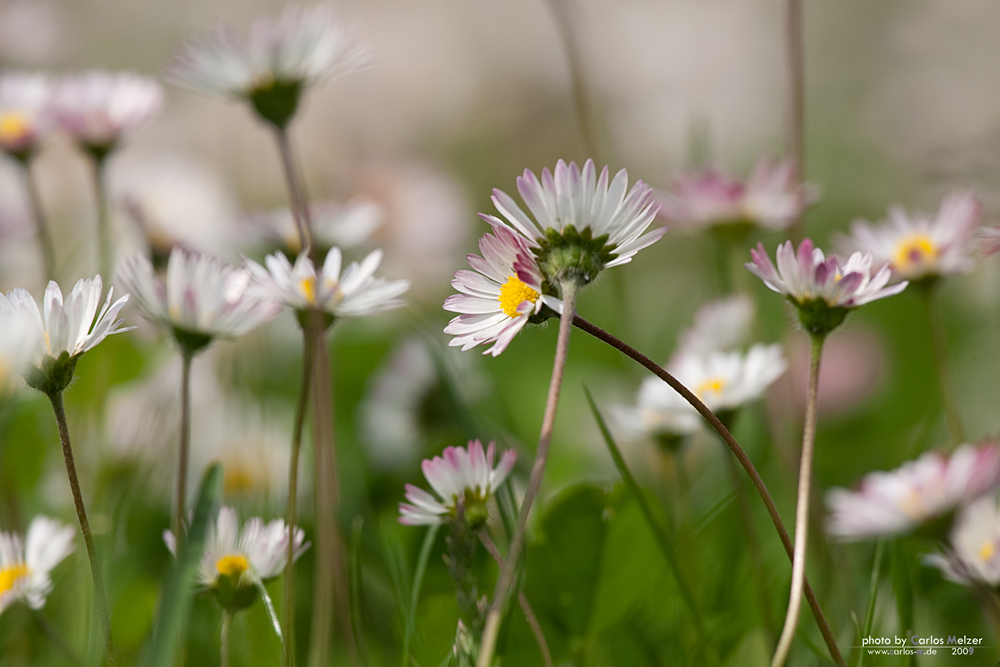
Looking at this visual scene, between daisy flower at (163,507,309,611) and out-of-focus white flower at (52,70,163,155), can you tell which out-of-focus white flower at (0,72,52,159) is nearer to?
out-of-focus white flower at (52,70,163,155)

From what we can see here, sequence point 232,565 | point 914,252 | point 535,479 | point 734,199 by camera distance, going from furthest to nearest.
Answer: point 734,199
point 914,252
point 232,565
point 535,479

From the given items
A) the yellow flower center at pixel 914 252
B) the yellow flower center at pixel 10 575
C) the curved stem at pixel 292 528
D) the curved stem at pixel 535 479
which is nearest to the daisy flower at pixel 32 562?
the yellow flower center at pixel 10 575

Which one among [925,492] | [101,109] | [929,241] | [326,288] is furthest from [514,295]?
[101,109]

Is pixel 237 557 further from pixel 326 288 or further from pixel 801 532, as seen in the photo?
pixel 801 532

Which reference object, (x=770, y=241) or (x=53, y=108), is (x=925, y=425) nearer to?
(x=53, y=108)

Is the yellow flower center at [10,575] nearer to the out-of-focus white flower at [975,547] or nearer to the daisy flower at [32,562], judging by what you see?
the daisy flower at [32,562]

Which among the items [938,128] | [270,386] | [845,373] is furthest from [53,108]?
[938,128]

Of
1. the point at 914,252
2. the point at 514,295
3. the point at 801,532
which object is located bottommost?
the point at 801,532
